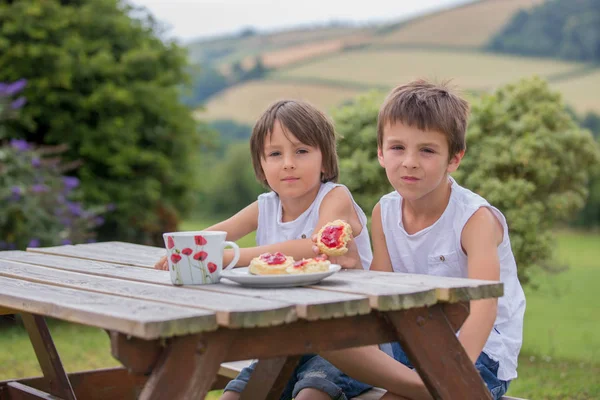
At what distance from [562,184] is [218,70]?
11.9 meters

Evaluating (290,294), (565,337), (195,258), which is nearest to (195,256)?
(195,258)

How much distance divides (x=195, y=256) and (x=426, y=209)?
91cm

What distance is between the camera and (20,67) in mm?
7438

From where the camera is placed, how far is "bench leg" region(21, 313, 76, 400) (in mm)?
3439

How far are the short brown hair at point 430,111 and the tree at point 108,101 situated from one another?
5.09 metres

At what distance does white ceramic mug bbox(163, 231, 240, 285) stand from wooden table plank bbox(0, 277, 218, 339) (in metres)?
0.21

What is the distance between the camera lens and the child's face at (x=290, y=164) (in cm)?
295

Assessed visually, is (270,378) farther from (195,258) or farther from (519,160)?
(519,160)

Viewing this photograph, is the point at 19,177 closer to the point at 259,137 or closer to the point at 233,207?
the point at 259,137

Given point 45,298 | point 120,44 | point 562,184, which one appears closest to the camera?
point 45,298

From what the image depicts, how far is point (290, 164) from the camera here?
9.59ft

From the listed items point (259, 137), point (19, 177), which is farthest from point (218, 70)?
point (259, 137)

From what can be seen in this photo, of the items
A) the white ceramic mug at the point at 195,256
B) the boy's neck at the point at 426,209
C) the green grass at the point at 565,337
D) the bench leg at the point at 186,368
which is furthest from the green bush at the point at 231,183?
the bench leg at the point at 186,368

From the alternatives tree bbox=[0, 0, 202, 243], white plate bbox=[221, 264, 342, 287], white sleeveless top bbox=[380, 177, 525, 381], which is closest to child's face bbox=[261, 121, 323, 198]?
white sleeveless top bbox=[380, 177, 525, 381]
